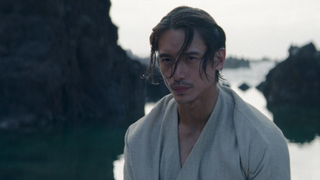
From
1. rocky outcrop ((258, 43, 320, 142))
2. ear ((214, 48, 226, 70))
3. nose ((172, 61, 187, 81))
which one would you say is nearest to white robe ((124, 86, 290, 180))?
ear ((214, 48, 226, 70))

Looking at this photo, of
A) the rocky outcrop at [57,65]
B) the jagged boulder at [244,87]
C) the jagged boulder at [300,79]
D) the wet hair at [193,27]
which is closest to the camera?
the wet hair at [193,27]

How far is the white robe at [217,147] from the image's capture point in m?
1.94

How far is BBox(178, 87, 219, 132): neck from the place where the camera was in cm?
223

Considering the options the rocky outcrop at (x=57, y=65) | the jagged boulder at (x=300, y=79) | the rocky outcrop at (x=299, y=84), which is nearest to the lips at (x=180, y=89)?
the rocky outcrop at (x=57, y=65)

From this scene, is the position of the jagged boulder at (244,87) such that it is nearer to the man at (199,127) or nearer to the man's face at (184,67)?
the man at (199,127)

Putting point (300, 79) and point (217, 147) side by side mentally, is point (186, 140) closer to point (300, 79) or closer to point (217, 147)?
point (217, 147)

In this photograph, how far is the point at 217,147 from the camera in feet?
6.86

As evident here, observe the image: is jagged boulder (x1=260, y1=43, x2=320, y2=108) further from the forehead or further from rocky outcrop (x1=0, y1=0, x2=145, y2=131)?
the forehead

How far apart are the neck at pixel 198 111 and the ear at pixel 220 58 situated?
12 centimetres

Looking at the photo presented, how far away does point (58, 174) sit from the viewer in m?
9.27

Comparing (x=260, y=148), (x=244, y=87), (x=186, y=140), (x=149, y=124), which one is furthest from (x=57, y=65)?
(x=244, y=87)

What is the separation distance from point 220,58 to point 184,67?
0.24 m

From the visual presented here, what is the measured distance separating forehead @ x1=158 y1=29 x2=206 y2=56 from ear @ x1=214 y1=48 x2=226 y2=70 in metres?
0.12

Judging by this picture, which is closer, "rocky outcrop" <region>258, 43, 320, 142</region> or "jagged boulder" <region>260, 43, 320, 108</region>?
"rocky outcrop" <region>258, 43, 320, 142</region>
